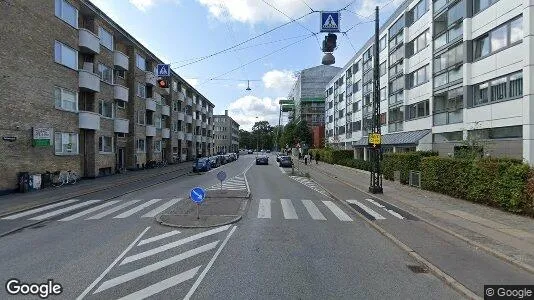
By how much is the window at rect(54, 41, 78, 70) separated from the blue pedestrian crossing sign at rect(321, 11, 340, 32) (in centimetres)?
1839

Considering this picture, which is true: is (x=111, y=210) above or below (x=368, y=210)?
above

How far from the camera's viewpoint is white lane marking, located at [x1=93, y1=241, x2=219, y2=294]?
665cm

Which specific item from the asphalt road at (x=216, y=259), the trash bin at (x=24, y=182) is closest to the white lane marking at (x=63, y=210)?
the asphalt road at (x=216, y=259)

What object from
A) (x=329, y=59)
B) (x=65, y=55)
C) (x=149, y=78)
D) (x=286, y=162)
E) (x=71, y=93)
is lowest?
(x=286, y=162)

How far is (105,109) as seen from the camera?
3256 cm

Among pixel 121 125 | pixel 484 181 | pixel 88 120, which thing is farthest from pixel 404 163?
pixel 121 125

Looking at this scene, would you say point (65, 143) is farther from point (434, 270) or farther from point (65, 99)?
point (434, 270)

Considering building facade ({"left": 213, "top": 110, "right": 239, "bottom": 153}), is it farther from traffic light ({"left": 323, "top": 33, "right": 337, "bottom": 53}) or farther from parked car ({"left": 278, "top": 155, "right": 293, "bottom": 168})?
traffic light ({"left": 323, "top": 33, "right": 337, "bottom": 53})

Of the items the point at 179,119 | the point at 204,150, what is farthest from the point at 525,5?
the point at 204,150

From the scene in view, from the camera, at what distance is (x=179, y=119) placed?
5909 centimetres

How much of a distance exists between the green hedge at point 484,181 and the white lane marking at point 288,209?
7.58 metres

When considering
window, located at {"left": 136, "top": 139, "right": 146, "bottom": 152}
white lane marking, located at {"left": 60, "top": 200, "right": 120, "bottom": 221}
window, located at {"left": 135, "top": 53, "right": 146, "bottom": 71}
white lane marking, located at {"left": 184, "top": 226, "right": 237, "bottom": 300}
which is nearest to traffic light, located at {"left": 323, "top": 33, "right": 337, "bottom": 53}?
white lane marking, located at {"left": 184, "top": 226, "right": 237, "bottom": 300}

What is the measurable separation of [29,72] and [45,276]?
18768mm

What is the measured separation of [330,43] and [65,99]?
774 inches
